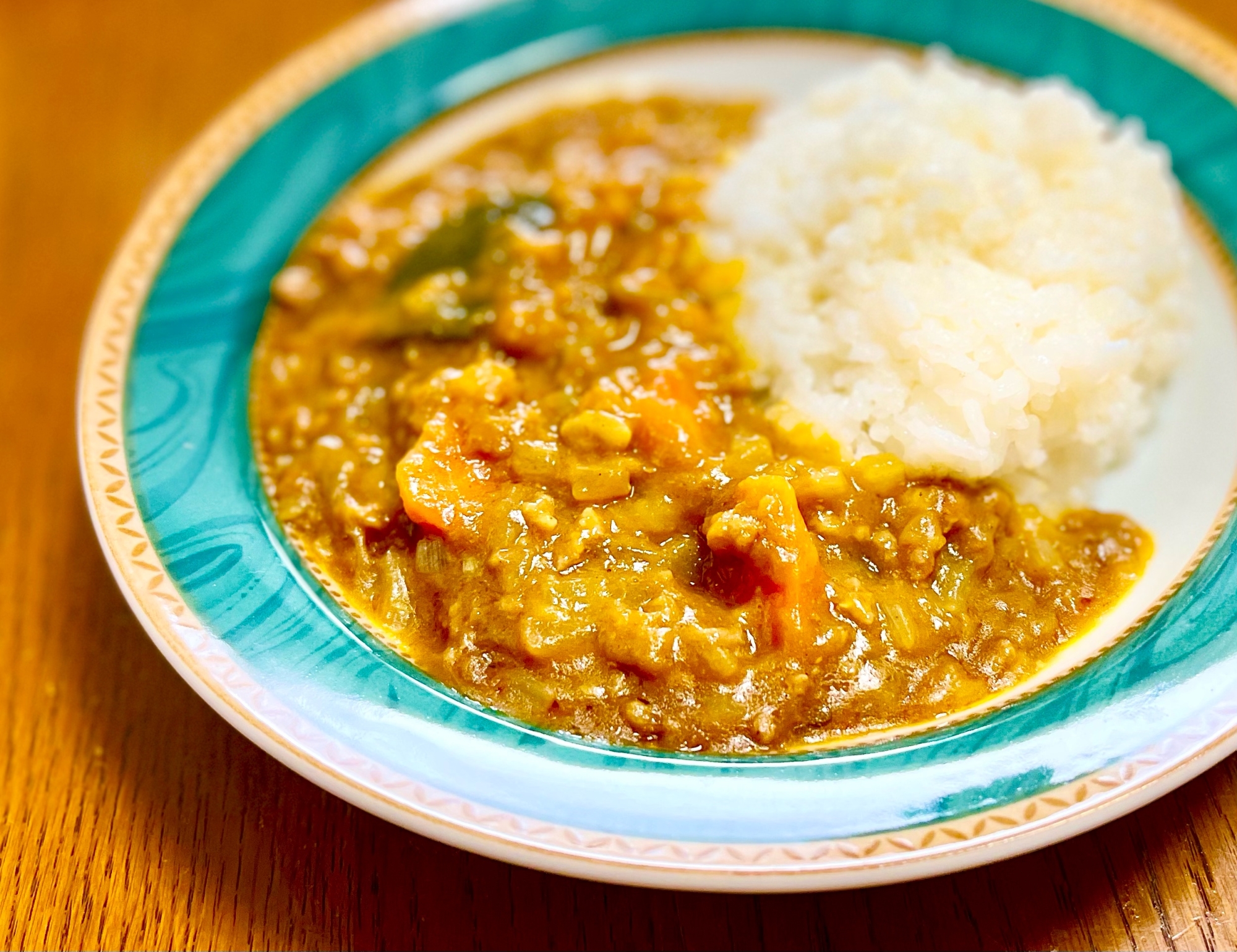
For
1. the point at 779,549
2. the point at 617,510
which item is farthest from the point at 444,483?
the point at 779,549

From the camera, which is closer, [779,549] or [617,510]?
[779,549]

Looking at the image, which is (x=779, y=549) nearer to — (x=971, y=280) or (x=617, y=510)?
(x=617, y=510)

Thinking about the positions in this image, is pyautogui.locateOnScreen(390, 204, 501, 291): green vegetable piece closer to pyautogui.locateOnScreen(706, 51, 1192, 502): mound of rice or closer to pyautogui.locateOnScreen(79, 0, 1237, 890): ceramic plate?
pyautogui.locateOnScreen(79, 0, 1237, 890): ceramic plate

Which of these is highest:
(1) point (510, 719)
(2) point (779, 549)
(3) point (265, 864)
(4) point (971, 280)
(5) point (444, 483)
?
Answer: (4) point (971, 280)

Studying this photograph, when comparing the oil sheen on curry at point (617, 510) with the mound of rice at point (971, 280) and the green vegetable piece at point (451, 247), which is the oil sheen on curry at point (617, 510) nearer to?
the green vegetable piece at point (451, 247)

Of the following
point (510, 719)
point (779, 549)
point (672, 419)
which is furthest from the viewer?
point (672, 419)

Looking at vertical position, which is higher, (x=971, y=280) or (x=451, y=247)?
(x=971, y=280)

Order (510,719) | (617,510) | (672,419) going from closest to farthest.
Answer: (510,719) < (617,510) < (672,419)
